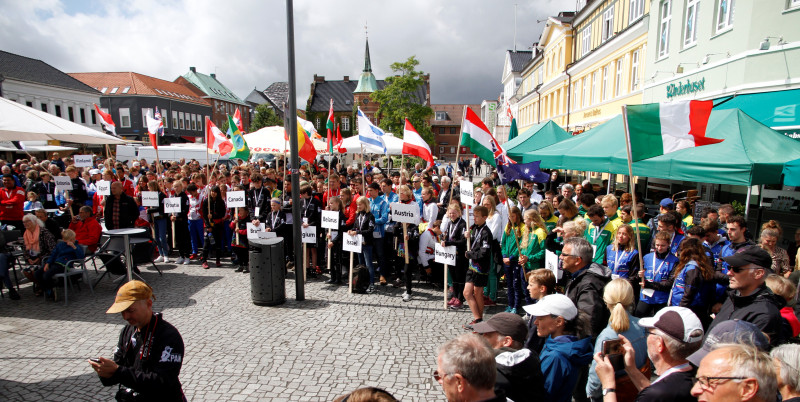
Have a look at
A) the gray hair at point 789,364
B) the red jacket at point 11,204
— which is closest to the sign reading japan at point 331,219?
the gray hair at point 789,364

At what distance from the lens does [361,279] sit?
318 inches

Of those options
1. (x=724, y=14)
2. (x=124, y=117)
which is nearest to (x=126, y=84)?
(x=124, y=117)

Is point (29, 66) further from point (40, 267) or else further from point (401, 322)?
point (401, 322)

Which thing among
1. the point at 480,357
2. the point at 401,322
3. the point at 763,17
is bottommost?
the point at 401,322

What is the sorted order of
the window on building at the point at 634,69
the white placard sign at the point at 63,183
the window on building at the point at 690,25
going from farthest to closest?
1. the window on building at the point at 634,69
2. the window on building at the point at 690,25
3. the white placard sign at the point at 63,183

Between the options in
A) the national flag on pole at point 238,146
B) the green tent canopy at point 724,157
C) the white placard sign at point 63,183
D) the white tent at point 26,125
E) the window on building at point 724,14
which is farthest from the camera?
the national flag on pole at point 238,146

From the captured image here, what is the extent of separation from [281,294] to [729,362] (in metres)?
6.51

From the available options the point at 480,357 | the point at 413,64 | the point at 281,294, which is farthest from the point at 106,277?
the point at 413,64

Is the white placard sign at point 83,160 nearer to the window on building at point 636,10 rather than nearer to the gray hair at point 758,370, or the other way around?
the gray hair at point 758,370

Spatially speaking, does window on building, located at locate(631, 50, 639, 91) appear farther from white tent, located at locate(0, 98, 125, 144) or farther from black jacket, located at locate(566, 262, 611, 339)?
white tent, located at locate(0, 98, 125, 144)

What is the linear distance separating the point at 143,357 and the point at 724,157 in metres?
8.05

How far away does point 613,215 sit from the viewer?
6.84 meters

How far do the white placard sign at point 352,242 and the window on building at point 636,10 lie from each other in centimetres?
1824

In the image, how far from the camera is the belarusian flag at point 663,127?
5.41 meters
